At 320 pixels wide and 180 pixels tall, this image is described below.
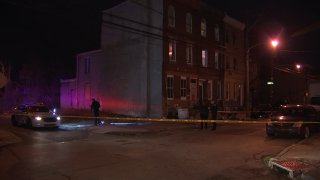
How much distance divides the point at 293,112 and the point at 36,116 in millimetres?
14314

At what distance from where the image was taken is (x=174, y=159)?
13.1 metres

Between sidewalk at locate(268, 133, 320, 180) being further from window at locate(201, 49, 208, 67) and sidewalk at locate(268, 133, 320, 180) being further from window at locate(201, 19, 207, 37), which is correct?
window at locate(201, 19, 207, 37)

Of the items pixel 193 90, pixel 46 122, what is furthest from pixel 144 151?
pixel 193 90

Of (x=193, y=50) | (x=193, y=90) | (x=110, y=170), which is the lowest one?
(x=110, y=170)

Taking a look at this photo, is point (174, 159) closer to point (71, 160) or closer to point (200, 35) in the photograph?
point (71, 160)

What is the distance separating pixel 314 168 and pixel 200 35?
1138 inches

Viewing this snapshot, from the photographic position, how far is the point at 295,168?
1077 centimetres

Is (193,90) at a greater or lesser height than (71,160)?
greater

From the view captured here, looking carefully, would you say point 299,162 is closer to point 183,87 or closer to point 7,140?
point 7,140

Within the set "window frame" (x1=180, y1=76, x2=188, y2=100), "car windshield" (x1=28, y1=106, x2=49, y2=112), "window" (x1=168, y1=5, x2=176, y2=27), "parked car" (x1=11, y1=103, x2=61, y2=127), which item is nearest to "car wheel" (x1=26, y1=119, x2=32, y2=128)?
"parked car" (x1=11, y1=103, x2=61, y2=127)

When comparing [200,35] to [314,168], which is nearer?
[314,168]

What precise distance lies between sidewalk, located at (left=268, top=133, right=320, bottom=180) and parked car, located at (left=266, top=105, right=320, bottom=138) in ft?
11.4

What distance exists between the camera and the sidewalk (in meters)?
10.5

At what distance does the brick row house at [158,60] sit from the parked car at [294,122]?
13887 mm
